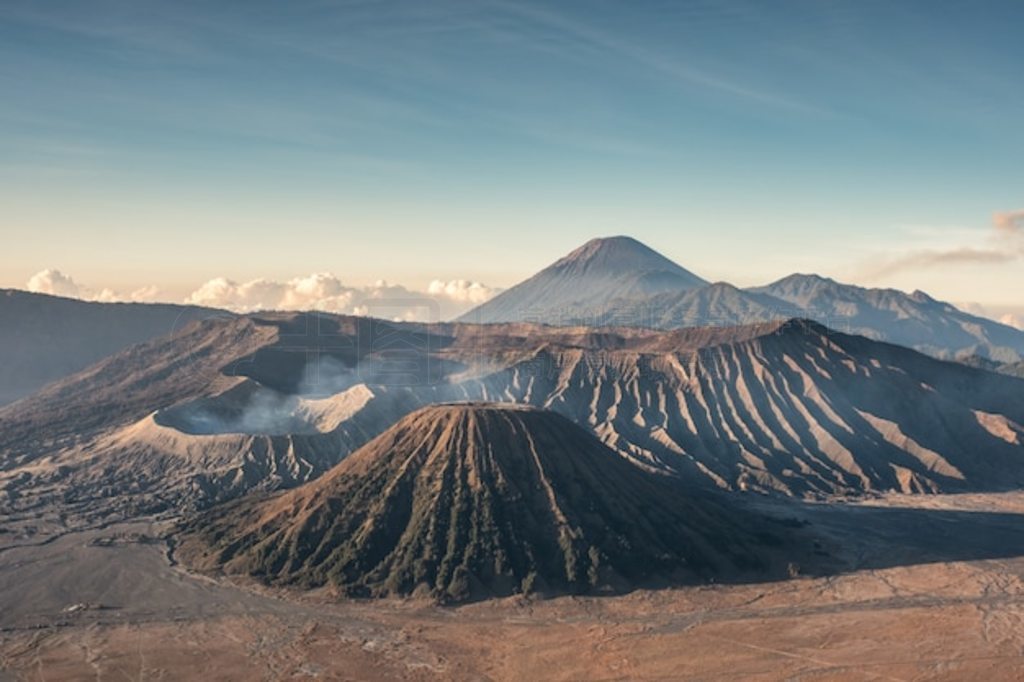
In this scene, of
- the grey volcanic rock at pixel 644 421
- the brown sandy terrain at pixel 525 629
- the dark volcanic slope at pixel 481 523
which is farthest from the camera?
the grey volcanic rock at pixel 644 421

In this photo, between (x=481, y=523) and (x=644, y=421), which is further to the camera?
(x=644, y=421)

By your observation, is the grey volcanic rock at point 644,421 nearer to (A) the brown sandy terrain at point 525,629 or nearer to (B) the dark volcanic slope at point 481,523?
(B) the dark volcanic slope at point 481,523

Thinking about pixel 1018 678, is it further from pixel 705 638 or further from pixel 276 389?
pixel 276 389

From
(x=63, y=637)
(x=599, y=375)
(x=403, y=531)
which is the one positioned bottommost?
(x=63, y=637)

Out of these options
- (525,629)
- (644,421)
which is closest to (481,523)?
(525,629)

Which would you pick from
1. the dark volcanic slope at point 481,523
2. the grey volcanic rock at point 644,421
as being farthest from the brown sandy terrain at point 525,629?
the grey volcanic rock at point 644,421

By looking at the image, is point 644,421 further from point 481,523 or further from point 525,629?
point 525,629

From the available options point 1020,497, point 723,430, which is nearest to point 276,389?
point 723,430
